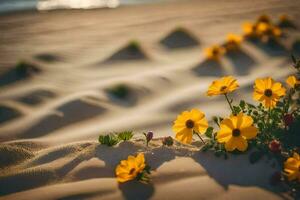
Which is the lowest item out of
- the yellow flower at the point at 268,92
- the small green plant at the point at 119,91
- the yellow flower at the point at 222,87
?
the yellow flower at the point at 268,92

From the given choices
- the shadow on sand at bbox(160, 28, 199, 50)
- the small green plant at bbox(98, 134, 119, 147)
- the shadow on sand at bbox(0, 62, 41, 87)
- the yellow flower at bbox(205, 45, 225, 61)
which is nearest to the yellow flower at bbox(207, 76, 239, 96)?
the small green plant at bbox(98, 134, 119, 147)

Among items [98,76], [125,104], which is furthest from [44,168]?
[98,76]

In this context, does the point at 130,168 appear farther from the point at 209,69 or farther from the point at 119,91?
the point at 209,69

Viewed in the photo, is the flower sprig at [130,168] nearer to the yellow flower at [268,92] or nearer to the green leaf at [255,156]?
the green leaf at [255,156]

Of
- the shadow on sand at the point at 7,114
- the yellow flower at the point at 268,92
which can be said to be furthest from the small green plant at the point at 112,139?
the shadow on sand at the point at 7,114

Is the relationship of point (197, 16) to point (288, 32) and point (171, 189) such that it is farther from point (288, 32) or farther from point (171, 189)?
point (171, 189)

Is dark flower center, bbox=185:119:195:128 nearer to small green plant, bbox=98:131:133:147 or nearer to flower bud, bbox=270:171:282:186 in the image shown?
small green plant, bbox=98:131:133:147
